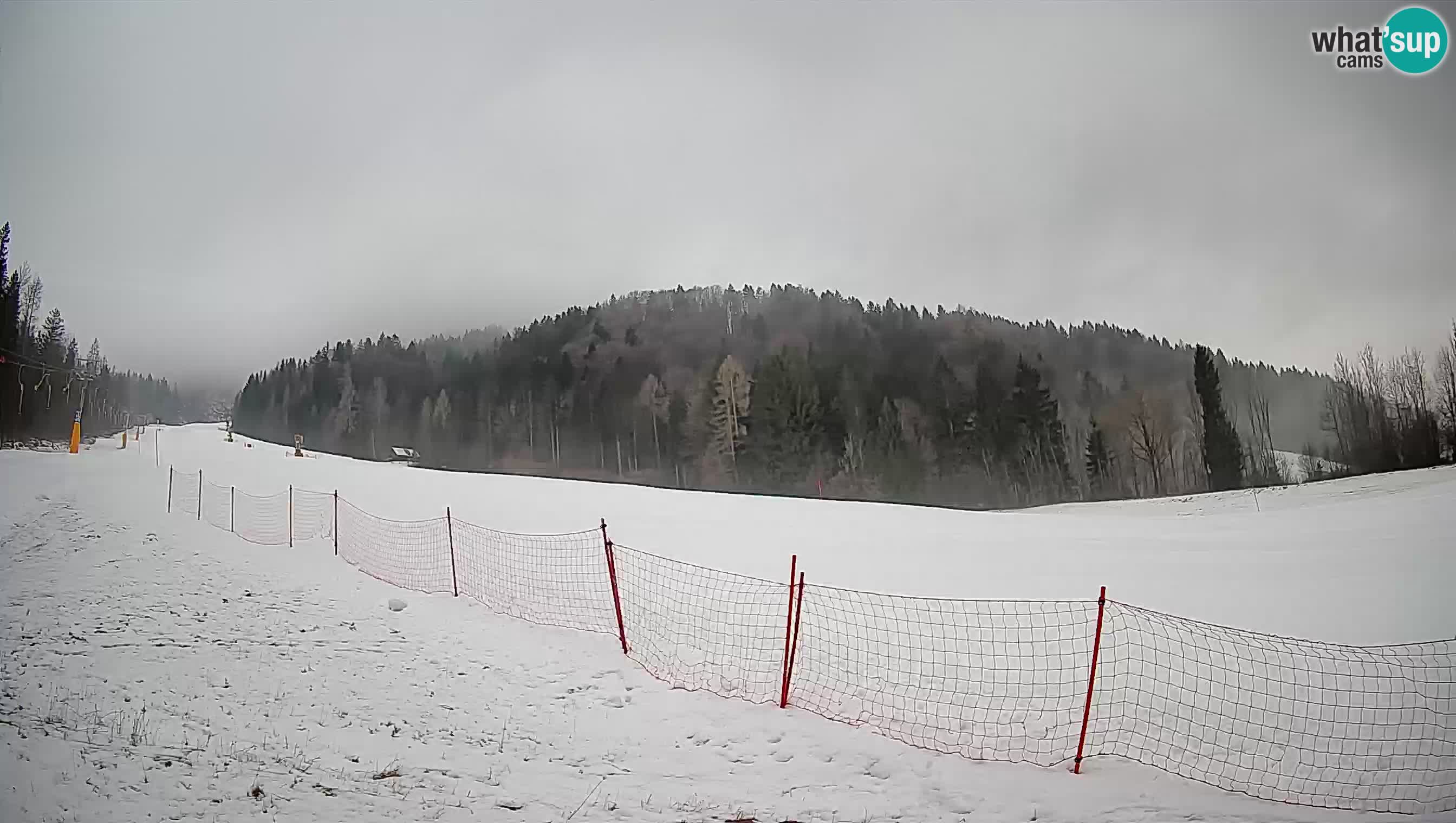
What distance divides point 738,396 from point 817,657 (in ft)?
97.1

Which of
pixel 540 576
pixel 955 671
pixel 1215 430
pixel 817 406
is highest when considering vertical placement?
pixel 817 406

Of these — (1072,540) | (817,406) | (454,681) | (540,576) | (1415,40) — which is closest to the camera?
(454,681)

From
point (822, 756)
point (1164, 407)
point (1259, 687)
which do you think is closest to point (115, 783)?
point (822, 756)

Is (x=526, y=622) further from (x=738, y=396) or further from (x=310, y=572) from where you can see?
(x=738, y=396)

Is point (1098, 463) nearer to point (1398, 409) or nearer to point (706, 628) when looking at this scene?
point (1398, 409)

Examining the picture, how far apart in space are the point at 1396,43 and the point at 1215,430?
86.0ft

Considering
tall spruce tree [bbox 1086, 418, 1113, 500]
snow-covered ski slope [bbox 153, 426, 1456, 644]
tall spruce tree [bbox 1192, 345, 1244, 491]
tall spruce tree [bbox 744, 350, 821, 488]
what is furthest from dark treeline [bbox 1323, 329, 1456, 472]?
tall spruce tree [bbox 744, 350, 821, 488]

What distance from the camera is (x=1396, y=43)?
19.0 feet

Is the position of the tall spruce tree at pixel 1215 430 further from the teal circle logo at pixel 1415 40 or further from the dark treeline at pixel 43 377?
the dark treeline at pixel 43 377

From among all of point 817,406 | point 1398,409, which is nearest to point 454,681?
point 1398,409

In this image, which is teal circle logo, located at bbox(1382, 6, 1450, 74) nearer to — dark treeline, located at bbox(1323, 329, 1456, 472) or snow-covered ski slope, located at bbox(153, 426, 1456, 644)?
dark treeline, located at bbox(1323, 329, 1456, 472)

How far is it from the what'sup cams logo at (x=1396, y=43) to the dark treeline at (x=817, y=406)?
22349 millimetres

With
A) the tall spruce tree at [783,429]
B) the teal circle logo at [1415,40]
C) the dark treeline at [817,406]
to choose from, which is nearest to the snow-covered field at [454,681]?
the teal circle logo at [1415,40]

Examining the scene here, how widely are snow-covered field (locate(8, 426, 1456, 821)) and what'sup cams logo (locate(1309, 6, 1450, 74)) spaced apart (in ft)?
15.9
